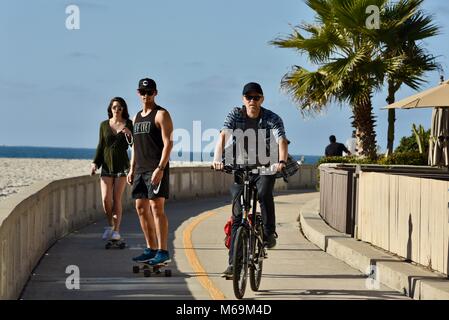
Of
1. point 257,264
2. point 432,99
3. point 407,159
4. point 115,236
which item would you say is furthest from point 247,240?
point 407,159

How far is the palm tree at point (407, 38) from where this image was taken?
32.2 meters

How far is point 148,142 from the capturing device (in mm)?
11797

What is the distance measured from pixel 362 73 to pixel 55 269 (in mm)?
20090

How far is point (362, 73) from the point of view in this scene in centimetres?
3138

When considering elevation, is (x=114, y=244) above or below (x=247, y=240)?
below

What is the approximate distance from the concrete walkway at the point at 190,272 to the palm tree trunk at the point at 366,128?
53.1ft

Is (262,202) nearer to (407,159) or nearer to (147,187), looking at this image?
(147,187)

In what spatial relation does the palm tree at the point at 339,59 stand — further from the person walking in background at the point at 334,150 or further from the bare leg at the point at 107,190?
the bare leg at the point at 107,190

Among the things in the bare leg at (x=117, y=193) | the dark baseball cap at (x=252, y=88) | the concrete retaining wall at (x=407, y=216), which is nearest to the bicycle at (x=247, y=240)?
the dark baseball cap at (x=252, y=88)

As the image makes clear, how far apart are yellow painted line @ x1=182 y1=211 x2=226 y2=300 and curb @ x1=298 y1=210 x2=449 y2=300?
193cm

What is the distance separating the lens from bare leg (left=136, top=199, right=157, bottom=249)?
12039mm

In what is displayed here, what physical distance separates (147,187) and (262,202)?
5.22 feet
